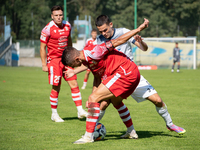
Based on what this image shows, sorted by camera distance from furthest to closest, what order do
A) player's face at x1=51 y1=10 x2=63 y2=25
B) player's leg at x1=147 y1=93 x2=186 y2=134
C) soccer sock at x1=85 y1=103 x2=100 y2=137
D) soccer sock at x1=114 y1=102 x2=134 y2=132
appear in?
1. player's face at x1=51 y1=10 x2=63 y2=25
2. soccer sock at x1=114 y1=102 x2=134 y2=132
3. player's leg at x1=147 y1=93 x2=186 y2=134
4. soccer sock at x1=85 y1=103 x2=100 y2=137

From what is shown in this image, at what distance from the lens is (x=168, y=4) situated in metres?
57.4

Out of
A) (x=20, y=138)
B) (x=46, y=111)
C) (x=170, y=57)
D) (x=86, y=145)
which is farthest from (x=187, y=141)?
(x=170, y=57)

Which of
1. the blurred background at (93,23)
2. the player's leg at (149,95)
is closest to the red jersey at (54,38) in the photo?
the player's leg at (149,95)

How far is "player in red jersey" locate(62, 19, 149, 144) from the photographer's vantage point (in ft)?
15.4

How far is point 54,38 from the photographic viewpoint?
23.0 feet

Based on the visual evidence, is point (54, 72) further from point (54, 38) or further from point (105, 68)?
point (105, 68)

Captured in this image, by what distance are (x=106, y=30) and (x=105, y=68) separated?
0.64 meters

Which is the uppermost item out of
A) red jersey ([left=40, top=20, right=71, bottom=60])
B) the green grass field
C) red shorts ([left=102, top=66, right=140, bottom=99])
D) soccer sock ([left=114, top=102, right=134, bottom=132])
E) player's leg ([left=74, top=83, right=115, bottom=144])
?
red jersey ([left=40, top=20, right=71, bottom=60])

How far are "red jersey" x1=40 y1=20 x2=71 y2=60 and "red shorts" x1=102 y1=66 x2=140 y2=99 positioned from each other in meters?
2.57

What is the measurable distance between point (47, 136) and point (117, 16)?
55060mm

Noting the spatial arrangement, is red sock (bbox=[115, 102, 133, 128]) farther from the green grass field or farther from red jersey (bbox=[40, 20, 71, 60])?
red jersey (bbox=[40, 20, 71, 60])

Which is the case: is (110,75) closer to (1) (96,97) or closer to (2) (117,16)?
(1) (96,97)

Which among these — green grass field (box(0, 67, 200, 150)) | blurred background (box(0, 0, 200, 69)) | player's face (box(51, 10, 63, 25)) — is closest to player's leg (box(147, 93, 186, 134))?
green grass field (box(0, 67, 200, 150))

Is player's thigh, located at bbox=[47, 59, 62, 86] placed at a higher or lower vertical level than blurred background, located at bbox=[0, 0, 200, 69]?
lower
